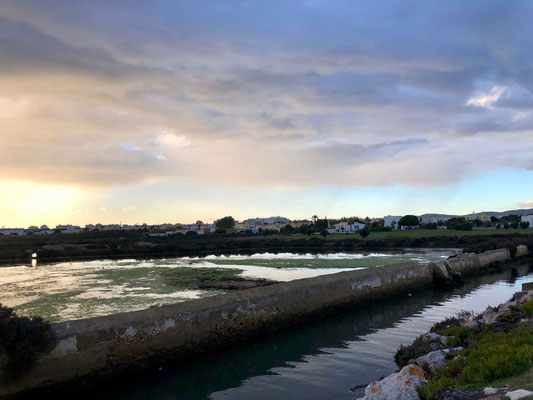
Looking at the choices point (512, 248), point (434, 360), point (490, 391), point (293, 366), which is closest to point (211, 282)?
point (293, 366)

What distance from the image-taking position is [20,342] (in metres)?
7.82

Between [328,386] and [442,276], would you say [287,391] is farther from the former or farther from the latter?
[442,276]

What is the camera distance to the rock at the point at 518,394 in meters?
4.72

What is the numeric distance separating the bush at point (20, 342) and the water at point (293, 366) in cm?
98

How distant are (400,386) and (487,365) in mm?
1402

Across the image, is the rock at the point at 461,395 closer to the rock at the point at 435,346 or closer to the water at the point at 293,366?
the water at the point at 293,366

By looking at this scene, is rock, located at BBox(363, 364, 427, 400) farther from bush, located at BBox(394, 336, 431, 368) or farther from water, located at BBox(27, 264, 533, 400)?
bush, located at BBox(394, 336, 431, 368)

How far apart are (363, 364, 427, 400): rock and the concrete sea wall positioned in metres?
5.62

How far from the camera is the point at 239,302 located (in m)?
12.5

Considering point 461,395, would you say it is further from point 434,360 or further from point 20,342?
point 20,342

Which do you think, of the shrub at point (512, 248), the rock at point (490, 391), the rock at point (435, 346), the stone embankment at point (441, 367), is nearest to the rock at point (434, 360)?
the stone embankment at point (441, 367)

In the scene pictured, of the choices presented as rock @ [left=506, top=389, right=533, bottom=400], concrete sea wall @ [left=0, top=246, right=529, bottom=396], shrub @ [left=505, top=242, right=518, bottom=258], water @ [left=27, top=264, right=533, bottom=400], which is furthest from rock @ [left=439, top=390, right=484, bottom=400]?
shrub @ [left=505, top=242, right=518, bottom=258]

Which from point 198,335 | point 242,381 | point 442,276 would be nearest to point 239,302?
point 198,335

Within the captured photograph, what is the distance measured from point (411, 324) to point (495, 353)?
26.1 ft
